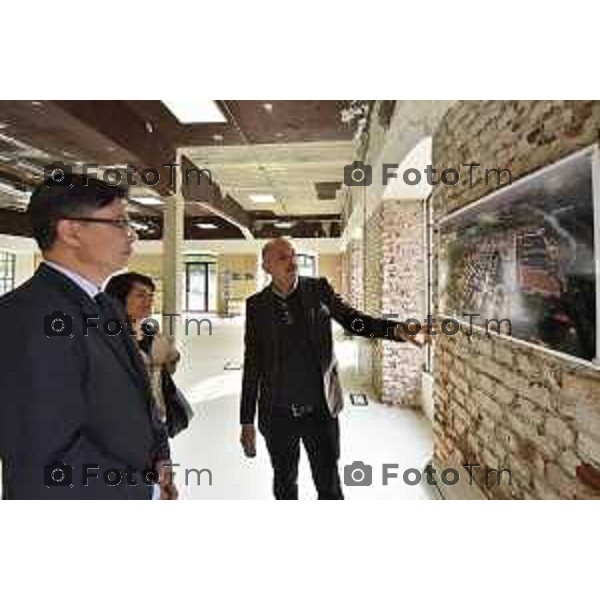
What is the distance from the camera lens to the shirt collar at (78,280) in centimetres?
154

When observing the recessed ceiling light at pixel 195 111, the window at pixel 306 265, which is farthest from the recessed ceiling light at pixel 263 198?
the window at pixel 306 265

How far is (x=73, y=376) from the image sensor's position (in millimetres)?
1459

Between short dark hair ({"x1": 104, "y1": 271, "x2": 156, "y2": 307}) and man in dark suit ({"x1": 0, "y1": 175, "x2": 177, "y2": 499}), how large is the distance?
21 cm

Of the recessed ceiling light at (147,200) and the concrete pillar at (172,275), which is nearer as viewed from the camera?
the recessed ceiling light at (147,200)

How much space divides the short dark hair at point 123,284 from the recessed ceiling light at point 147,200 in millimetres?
318

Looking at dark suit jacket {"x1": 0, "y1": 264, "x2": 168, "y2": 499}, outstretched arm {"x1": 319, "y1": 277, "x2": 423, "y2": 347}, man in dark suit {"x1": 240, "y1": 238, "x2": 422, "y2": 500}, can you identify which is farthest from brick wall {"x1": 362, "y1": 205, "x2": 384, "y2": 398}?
dark suit jacket {"x1": 0, "y1": 264, "x2": 168, "y2": 499}

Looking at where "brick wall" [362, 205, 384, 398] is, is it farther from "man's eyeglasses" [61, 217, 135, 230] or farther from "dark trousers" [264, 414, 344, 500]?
"man's eyeglasses" [61, 217, 135, 230]

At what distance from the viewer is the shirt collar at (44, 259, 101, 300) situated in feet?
5.05

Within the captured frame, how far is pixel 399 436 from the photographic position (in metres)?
2.86

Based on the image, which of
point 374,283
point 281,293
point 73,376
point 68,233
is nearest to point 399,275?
point 374,283

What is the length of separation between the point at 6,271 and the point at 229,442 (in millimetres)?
1256

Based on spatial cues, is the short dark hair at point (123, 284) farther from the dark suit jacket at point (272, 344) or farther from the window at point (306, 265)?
the window at point (306, 265)

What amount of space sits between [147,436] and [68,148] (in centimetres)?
156
